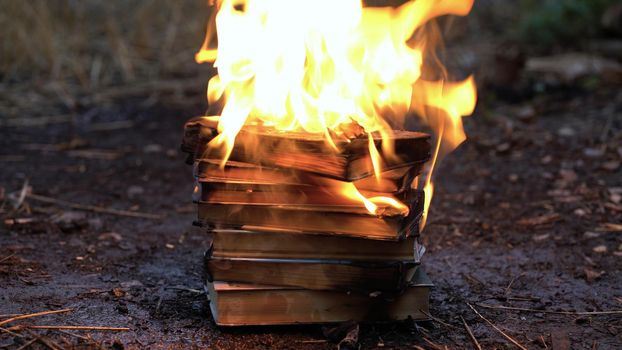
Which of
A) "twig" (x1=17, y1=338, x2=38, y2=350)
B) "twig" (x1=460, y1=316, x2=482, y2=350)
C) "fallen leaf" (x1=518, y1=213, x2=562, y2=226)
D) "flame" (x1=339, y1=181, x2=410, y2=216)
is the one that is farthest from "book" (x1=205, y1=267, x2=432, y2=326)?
"fallen leaf" (x1=518, y1=213, x2=562, y2=226)

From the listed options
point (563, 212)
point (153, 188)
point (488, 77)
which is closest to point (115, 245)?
point (153, 188)

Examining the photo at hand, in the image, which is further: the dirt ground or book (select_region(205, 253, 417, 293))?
the dirt ground

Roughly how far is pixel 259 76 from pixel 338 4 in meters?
0.47

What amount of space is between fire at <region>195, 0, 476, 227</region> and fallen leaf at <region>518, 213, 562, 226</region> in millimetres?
1233

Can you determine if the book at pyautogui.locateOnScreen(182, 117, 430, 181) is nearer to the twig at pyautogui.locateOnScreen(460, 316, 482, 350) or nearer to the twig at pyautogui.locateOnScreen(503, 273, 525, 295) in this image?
the twig at pyautogui.locateOnScreen(460, 316, 482, 350)

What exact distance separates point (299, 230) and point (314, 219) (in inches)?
2.6

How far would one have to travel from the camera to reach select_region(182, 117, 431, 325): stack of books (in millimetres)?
2746

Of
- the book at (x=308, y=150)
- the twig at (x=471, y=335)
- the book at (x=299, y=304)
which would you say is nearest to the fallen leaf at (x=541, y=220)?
the twig at (x=471, y=335)

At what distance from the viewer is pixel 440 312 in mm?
3148

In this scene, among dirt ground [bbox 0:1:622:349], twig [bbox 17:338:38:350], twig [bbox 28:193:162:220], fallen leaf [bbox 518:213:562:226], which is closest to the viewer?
twig [bbox 17:338:38:350]

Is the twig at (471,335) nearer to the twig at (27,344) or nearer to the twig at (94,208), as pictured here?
the twig at (27,344)

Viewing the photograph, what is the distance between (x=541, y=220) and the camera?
4.37 metres

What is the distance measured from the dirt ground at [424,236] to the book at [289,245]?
0.30m

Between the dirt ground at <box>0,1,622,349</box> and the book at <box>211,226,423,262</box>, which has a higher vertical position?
the book at <box>211,226,423,262</box>
